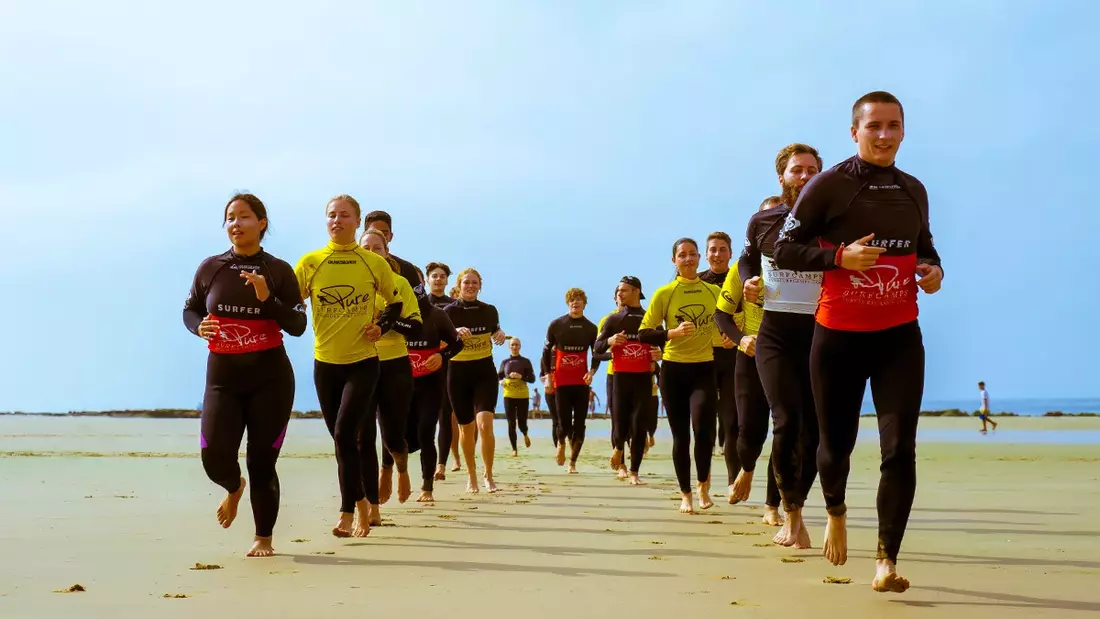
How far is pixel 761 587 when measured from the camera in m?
5.81

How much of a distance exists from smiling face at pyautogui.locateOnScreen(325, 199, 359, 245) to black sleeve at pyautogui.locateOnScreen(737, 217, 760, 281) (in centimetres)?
263

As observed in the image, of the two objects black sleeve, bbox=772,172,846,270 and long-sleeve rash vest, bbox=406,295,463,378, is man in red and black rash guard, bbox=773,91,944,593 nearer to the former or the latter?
black sleeve, bbox=772,172,846,270

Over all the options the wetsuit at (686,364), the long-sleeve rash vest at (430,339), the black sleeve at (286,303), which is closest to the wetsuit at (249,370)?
the black sleeve at (286,303)

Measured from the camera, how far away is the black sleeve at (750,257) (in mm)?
8086

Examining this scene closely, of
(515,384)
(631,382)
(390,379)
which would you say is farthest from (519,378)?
(390,379)

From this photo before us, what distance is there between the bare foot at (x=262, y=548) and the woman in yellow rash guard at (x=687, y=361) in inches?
152

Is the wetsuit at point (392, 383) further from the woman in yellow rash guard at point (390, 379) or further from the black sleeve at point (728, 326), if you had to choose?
the black sleeve at point (728, 326)

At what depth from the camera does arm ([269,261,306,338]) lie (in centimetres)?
723

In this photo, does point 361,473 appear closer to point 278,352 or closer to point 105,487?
point 278,352

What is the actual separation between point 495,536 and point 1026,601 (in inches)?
159

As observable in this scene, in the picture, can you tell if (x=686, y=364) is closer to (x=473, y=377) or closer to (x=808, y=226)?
(x=473, y=377)

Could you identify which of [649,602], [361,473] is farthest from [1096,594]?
[361,473]

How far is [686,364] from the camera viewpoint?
33.7ft

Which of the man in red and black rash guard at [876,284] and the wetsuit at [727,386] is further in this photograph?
the wetsuit at [727,386]
